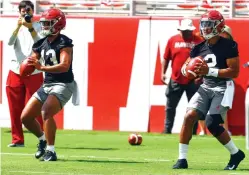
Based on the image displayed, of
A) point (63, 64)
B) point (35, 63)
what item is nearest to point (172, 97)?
point (63, 64)

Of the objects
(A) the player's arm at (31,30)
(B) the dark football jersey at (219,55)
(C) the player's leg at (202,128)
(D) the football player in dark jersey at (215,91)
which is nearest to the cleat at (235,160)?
(D) the football player in dark jersey at (215,91)

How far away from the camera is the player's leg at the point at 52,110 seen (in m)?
14.5

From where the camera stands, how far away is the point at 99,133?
21141mm

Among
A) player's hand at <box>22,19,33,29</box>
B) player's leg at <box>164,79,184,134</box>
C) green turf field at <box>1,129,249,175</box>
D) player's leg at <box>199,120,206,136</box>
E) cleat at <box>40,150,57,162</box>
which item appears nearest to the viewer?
green turf field at <box>1,129,249,175</box>

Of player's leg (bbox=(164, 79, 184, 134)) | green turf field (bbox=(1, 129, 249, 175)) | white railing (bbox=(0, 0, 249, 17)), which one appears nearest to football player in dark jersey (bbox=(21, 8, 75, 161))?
green turf field (bbox=(1, 129, 249, 175))

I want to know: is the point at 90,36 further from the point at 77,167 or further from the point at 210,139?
the point at 77,167

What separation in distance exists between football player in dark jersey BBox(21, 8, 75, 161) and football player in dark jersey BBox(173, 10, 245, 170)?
6.27 feet

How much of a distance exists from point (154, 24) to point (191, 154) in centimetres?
559

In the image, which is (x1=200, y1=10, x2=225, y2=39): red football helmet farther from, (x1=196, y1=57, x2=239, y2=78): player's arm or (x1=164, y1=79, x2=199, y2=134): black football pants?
(x1=164, y1=79, x2=199, y2=134): black football pants

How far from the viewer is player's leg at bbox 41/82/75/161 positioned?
1450 centimetres

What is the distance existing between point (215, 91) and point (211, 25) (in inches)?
35.3

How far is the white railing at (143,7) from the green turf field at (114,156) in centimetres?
287

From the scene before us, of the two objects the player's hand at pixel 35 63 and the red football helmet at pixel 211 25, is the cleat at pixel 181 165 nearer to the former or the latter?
the red football helmet at pixel 211 25

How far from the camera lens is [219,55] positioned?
14.0 meters
